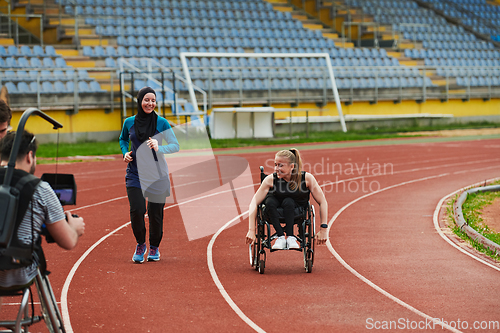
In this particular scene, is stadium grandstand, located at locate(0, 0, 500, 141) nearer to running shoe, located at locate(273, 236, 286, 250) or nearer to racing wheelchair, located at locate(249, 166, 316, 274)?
racing wheelchair, located at locate(249, 166, 316, 274)

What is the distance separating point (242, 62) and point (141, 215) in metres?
20.8

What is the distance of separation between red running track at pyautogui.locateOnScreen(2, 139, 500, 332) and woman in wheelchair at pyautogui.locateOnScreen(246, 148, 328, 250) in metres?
0.59

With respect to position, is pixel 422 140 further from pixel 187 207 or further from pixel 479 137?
pixel 187 207

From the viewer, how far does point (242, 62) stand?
90.3 ft

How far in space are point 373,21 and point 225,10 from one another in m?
9.14

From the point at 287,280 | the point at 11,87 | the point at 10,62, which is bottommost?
Result: the point at 287,280

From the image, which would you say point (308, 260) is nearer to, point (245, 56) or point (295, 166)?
point (295, 166)

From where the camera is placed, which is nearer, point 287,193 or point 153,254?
point 287,193

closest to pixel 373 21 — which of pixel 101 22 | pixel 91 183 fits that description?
pixel 101 22

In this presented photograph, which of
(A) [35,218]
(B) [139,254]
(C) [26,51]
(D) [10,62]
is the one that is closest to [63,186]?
(A) [35,218]

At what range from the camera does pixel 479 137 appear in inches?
1037

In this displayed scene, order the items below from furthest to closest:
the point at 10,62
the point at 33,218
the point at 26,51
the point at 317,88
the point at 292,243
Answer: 1. the point at 317,88
2. the point at 26,51
3. the point at 10,62
4. the point at 292,243
5. the point at 33,218

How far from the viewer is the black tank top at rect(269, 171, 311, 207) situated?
6754 mm

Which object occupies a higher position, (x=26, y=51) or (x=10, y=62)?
(x=26, y=51)
